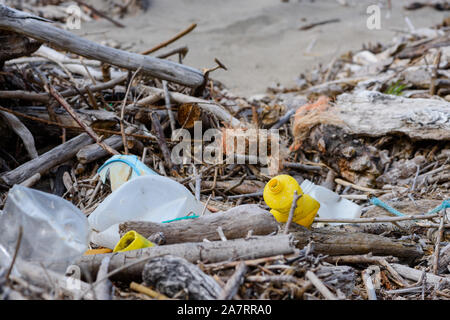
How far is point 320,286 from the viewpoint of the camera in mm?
1477

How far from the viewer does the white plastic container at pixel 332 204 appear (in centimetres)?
285

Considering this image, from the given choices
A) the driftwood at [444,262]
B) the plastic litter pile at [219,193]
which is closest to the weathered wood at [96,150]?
the plastic litter pile at [219,193]

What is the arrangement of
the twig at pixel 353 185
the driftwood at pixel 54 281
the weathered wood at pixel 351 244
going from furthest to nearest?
the twig at pixel 353 185
the weathered wood at pixel 351 244
the driftwood at pixel 54 281

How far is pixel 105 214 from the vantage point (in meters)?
2.31

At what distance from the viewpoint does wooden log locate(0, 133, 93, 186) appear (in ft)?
9.36

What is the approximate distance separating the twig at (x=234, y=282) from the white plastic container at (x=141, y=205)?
3.03 feet

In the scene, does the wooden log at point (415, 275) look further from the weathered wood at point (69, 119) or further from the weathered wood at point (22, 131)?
the weathered wood at point (22, 131)

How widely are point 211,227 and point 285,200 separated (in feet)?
1.34

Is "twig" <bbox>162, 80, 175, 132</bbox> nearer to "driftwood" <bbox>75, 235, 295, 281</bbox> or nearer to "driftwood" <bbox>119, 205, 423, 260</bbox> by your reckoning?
"driftwood" <bbox>119, 205, 423, 260</bbox>

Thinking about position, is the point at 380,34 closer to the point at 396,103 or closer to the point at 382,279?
the point at 396,103

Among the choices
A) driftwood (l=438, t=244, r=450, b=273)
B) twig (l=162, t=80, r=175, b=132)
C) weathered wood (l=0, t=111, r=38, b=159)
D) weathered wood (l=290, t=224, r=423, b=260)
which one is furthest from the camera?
twig (l=162, t=80, r=175, b=132)

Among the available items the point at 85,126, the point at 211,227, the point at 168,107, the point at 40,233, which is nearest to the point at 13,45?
the point at 85,126

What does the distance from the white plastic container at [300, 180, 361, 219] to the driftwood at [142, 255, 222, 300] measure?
155cm

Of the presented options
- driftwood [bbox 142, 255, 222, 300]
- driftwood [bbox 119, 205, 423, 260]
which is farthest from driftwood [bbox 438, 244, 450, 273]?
driftwood [bbox 142, 255, 222, 300]
